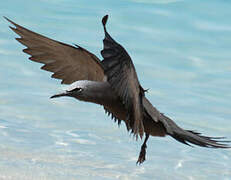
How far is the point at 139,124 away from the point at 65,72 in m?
0.95

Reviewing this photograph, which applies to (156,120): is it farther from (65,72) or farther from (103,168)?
(103,168)

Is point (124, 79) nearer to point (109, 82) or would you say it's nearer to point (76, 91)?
point (109, 82)

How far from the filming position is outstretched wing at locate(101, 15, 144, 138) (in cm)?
432

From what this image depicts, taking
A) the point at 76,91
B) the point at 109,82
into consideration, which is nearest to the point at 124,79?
the point at 109,82

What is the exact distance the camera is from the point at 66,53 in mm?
5309

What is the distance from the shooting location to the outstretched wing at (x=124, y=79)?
4316 millimetres

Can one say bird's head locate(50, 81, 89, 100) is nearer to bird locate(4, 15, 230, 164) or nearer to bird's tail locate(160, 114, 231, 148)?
bird locate(4, 15, 230, 164)

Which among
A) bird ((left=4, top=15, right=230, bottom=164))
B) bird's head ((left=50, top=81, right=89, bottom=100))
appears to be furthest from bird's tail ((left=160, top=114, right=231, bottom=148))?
bird's head ((left=50, top=81, right=89, bottom=100))

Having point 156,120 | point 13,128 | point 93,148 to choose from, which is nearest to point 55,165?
point 93,148

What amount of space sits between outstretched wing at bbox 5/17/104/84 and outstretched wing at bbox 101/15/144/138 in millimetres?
713

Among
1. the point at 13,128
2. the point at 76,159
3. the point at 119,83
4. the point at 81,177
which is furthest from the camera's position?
the point at 13,128

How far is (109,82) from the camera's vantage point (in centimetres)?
448

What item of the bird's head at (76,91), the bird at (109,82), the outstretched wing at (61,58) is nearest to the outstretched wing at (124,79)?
the bird at (109,82)

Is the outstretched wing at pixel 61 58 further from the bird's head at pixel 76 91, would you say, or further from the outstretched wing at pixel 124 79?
the outstretched wing at pixel 124 79
